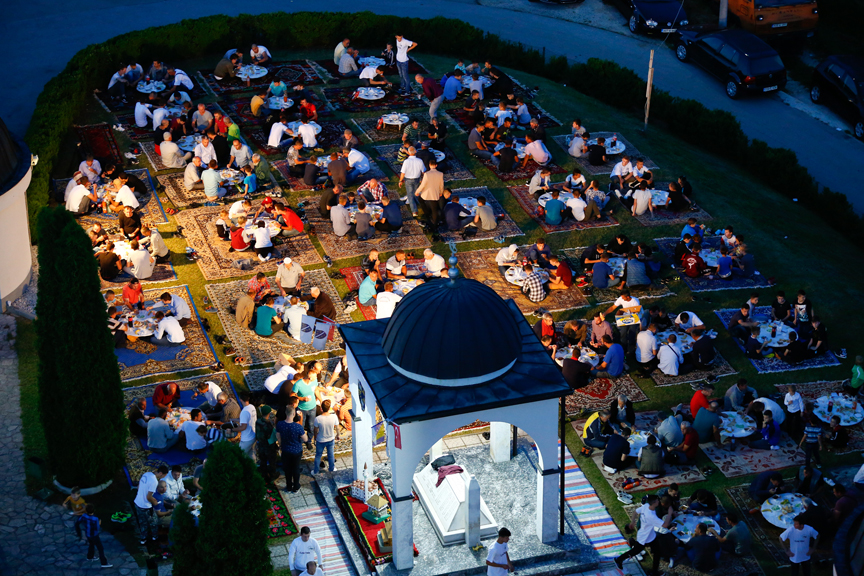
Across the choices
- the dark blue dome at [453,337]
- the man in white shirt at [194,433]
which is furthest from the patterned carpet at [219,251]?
the dark blue dome at [453,337]

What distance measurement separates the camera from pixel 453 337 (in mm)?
17578

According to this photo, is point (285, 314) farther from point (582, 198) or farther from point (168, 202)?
point (582, 198)

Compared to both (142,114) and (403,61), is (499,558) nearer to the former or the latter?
(142,114)

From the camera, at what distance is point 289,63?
1522 inches

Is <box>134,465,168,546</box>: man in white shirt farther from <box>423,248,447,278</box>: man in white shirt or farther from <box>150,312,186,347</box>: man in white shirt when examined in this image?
<box>423,248,447,278</box>: man in white shirt

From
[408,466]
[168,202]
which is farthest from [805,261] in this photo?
[168,202]

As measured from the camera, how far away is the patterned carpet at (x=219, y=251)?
90.5ft

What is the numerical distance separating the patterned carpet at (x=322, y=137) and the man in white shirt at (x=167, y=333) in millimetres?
9505

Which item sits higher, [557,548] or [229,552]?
[229,552]

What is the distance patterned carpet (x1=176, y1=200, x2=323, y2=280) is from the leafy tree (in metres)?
12.4

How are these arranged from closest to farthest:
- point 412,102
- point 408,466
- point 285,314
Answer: point 408,466
point 285,314
point 412,102

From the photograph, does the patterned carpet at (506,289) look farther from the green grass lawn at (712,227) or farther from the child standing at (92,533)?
the child standing at (92,533)

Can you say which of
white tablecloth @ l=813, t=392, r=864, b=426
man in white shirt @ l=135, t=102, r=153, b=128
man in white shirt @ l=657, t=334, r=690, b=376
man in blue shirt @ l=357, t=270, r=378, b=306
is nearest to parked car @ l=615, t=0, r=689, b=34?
man in white shirt @ l=135, t=102, r=153, b=128

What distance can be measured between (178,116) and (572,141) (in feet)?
39.2
